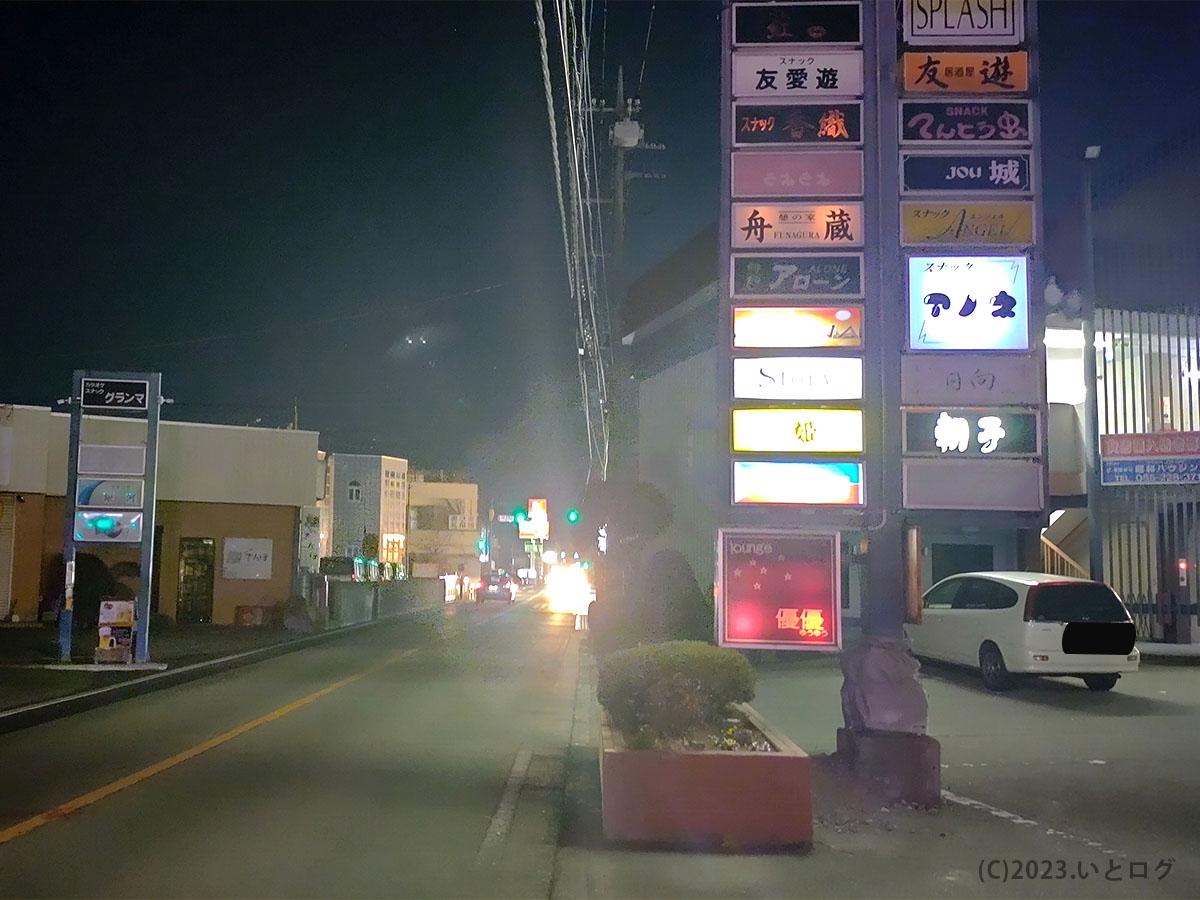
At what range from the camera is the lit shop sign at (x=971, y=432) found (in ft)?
29.2

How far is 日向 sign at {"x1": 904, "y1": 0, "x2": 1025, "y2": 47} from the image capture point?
9.06 meters

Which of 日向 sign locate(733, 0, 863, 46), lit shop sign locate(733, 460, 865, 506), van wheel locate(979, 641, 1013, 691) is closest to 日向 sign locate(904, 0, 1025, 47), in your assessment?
A: 日向 sign locate(733, 0, 863, 46)

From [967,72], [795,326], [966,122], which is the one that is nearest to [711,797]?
[795,326]

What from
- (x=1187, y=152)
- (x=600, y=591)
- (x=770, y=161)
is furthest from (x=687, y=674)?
(x=1187, y=152)

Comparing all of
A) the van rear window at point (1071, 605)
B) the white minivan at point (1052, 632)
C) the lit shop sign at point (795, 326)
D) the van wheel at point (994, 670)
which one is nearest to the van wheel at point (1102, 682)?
the white minivan at point (1052, 632)

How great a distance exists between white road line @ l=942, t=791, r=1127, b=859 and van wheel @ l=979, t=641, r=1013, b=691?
7280 mm

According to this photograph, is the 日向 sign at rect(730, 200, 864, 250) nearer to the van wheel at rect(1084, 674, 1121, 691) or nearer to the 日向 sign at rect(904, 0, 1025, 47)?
the 日向 sign at rect(904, 0, 1025, 47)

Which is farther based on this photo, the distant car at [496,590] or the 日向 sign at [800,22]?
the distant car at [496,590]

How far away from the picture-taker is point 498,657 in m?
23.4

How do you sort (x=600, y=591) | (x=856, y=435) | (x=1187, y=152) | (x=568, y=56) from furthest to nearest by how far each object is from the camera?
(x=1187, y=152), (x=600, y=591), (x=568, y=56), (x=856, y=435)

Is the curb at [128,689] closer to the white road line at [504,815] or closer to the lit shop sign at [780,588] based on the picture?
the white road line at [504,815]

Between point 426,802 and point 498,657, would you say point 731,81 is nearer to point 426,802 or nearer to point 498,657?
point 426,802

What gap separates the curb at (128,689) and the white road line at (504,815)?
19.5ft

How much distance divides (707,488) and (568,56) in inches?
291
